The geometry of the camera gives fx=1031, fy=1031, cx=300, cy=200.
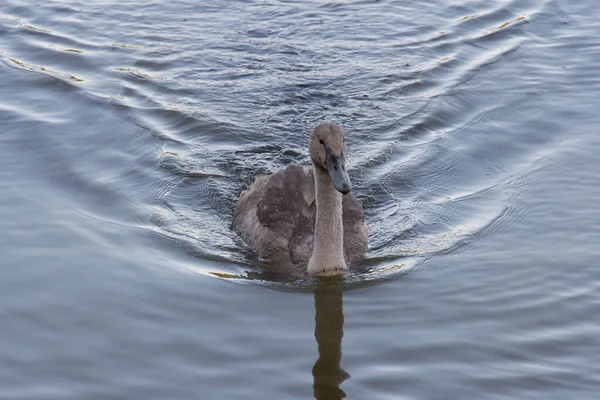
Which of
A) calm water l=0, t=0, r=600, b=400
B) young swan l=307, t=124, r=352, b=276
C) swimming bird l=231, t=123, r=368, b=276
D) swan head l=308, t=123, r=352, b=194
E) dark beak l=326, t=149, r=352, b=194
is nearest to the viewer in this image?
calm water l=0, t=0, r=600, b=400

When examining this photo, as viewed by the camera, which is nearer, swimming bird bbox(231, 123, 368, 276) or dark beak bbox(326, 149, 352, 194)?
dark beak bbox(326, 149, 352, 194)

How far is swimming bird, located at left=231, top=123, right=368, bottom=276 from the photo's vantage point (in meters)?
10.3

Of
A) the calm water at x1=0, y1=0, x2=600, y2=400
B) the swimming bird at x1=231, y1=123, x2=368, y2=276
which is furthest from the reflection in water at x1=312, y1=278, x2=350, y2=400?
the swimming bird at x1=231, y1=123, x2=368, y2=276

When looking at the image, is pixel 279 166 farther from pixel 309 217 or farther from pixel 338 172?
pixel 338 172

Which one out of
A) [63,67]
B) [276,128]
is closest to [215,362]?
[276,128]

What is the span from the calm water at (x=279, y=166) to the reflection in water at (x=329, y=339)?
0.03m

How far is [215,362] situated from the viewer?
28.1 ft

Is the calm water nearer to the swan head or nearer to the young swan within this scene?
the young swan

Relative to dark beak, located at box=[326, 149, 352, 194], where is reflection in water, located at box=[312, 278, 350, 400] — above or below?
below

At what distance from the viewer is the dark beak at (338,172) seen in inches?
381

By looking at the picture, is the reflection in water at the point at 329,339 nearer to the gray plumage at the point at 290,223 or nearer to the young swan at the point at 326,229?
the young swan at the point at 326,229

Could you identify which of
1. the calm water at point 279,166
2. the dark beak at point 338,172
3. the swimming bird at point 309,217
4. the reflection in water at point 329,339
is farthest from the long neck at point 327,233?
the dark beak at point 338,172

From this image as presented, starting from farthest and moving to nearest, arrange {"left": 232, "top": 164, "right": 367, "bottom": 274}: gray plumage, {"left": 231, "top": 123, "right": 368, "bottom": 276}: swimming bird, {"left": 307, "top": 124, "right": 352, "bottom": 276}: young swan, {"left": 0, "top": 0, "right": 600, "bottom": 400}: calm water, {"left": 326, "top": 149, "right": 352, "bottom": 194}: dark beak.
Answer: {"left": 232, "top": 164, "right": 367, "bottom": 274}: gray plumage, {"left": 307, "top": 124, "right": 352, "bottom": 276}: young swan, {"left": 231, "top": 123, "right": 368, "bottom": 276}: swimming bird, {"left": 326, "top": 149, "right": 352, "bottom": 194}: dark beak, {"left": 0, "top": 0, "right": 600, "bottom": 400}: calm water

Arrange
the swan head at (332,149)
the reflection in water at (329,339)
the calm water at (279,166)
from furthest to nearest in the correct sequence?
1. the swan head at (332,149)
2. the calm water at (279,166)
3. the reflection in water at (329,339)
